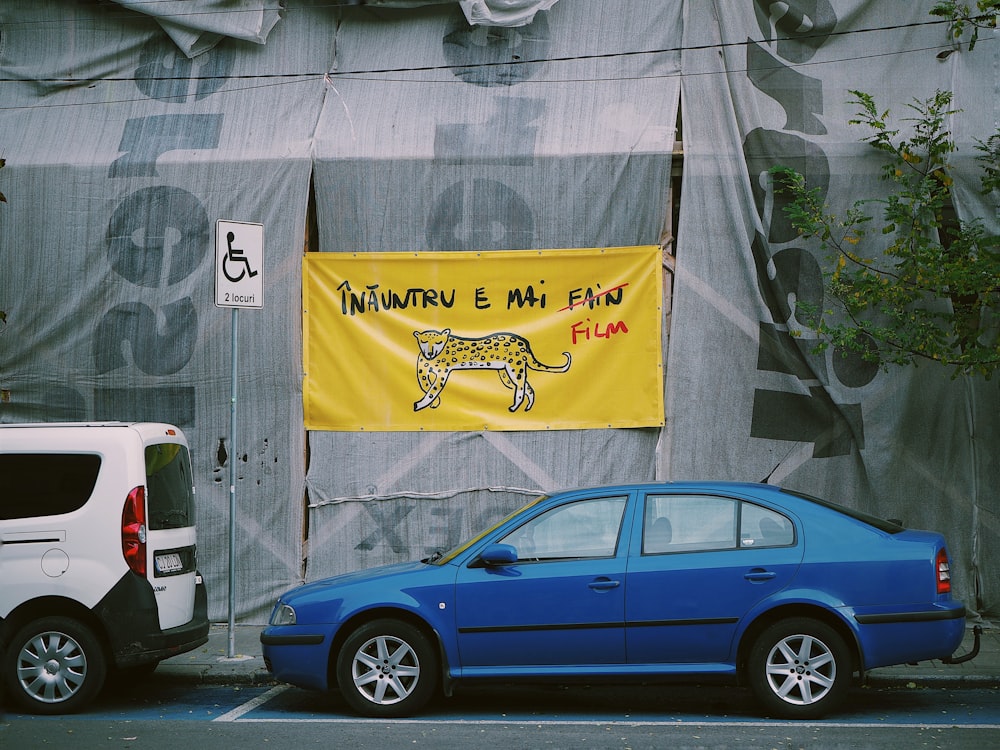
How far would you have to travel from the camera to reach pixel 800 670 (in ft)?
22.8

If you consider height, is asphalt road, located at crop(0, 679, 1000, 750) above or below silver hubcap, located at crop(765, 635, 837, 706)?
below

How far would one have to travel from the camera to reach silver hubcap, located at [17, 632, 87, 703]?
7.47m

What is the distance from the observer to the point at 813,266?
1027 centimetres

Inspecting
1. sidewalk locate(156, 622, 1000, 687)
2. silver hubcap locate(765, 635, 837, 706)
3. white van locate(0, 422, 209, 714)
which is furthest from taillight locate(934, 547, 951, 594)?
white van locate(0, 422, 209, 714)

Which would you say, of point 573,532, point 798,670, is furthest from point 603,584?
point 798,670

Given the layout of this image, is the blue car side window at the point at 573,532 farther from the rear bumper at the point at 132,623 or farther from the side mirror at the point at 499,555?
the rear bumper at the point at 132,623

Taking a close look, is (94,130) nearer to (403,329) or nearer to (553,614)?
(403,329)

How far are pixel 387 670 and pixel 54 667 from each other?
7.13ft

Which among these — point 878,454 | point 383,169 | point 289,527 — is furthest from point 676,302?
point 289,527

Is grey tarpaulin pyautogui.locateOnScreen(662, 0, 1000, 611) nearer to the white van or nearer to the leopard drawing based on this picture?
the leopard drawing

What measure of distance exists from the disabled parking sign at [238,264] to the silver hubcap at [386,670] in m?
3.05

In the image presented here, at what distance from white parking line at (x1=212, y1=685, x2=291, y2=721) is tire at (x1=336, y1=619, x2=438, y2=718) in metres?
0.76

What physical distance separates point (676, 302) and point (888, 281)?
5.93ft

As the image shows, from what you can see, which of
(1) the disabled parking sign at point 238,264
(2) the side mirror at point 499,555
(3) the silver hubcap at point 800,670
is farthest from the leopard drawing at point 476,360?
(3) the silver hubcap at point 800,670
